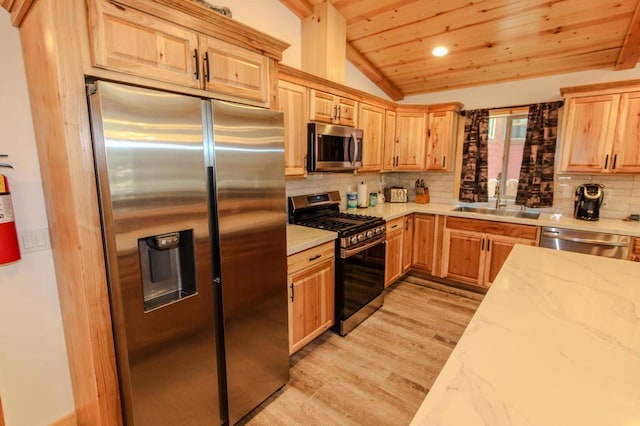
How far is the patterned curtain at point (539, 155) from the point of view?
343cm

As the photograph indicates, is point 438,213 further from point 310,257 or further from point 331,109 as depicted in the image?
point 310,257

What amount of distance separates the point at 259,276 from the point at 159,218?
→ 0.69 metres

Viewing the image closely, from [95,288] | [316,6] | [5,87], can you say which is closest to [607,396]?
[95,288]

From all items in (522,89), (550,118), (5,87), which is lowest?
(5,87)

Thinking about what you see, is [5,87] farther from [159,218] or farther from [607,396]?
[607,396]

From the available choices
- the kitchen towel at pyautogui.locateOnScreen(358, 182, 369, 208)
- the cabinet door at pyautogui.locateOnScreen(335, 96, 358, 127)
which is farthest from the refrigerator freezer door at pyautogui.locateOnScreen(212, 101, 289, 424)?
the kitchen towel at pyautogui.locateOnScreen(358, 182, 369, 208)

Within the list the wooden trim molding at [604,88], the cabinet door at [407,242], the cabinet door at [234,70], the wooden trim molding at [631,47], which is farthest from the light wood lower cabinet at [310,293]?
the wooden trim molding at [631,47]

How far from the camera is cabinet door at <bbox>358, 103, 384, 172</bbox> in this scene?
11.0 ft

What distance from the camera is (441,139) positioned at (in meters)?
3.94

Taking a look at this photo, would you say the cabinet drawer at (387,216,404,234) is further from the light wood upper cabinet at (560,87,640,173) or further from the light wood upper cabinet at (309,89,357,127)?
the light wood upper cabinet at (560,87,640,173)

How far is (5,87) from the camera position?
145cm

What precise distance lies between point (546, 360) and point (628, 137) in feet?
10.5

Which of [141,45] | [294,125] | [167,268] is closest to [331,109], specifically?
[294,125]

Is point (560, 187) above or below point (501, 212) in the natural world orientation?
above
